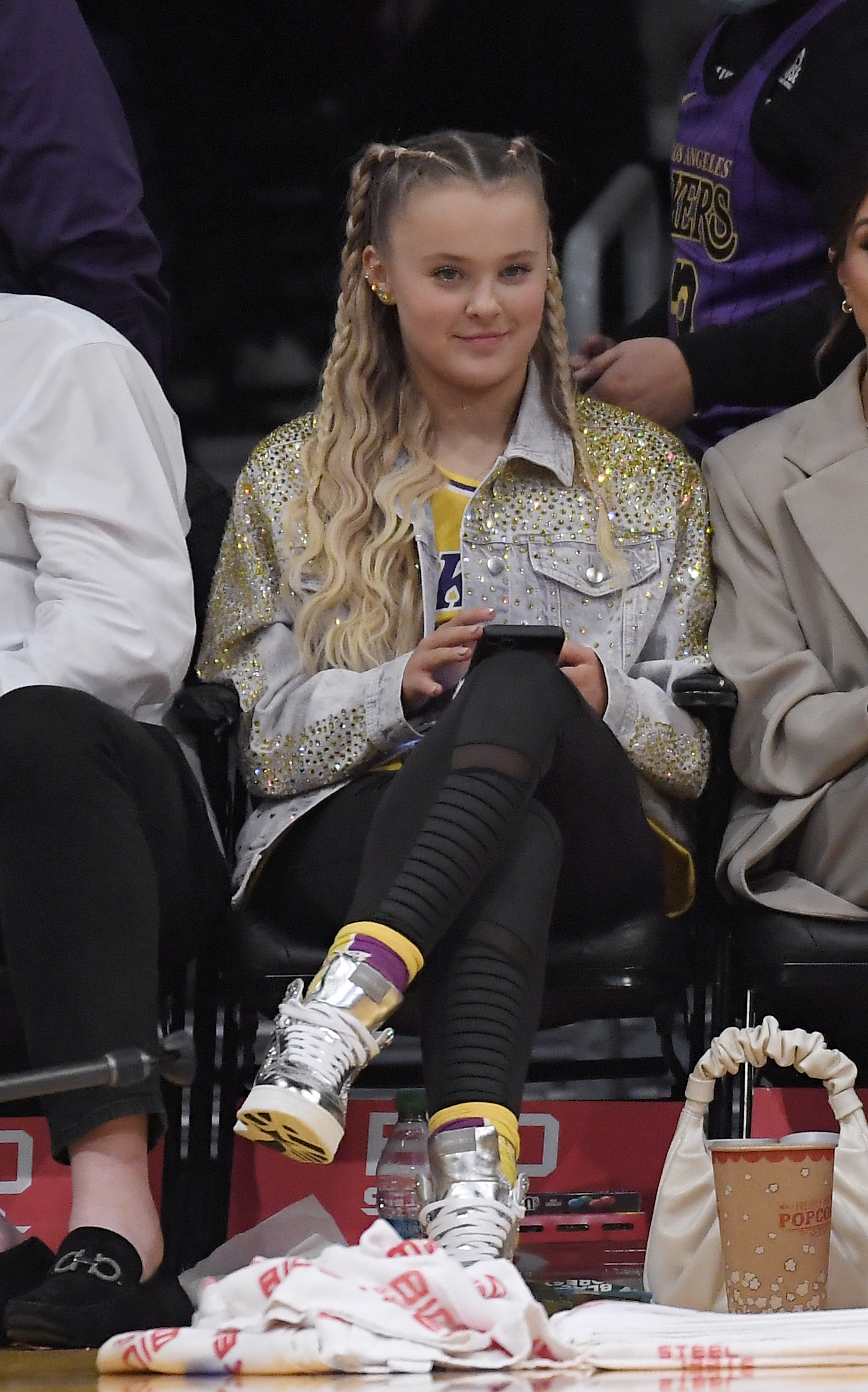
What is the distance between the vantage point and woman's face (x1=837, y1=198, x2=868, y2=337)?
237 cm

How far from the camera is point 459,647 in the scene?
210 cm

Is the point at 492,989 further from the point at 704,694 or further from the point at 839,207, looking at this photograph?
the point at 839,207

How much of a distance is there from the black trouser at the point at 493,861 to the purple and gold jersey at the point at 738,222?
0.90 metres

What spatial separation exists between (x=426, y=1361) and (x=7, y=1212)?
826 mm

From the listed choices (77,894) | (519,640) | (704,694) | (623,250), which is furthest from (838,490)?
(77,894)

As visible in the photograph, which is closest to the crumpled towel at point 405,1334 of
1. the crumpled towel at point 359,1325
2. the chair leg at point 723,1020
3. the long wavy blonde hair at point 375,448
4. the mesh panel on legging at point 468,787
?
the crumpled towel at point 359,1325

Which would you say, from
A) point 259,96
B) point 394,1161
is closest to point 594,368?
point 259,96

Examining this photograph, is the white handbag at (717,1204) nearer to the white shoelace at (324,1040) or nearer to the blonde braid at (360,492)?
the white shoelace at (324,1040)

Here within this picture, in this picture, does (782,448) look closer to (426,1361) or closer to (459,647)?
(459,647)

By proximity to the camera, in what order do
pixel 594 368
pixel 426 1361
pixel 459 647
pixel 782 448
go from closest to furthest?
pixel 426 1361 < pixel 459 647 < pixel 782 448 < pixel 594 368

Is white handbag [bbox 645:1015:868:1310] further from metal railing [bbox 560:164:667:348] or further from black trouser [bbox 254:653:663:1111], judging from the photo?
metal railing [bbox 560:164:667:348]

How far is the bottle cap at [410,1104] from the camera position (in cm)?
214

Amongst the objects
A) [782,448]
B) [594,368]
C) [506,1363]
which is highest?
[594,368]

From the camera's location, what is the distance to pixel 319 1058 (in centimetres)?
167
